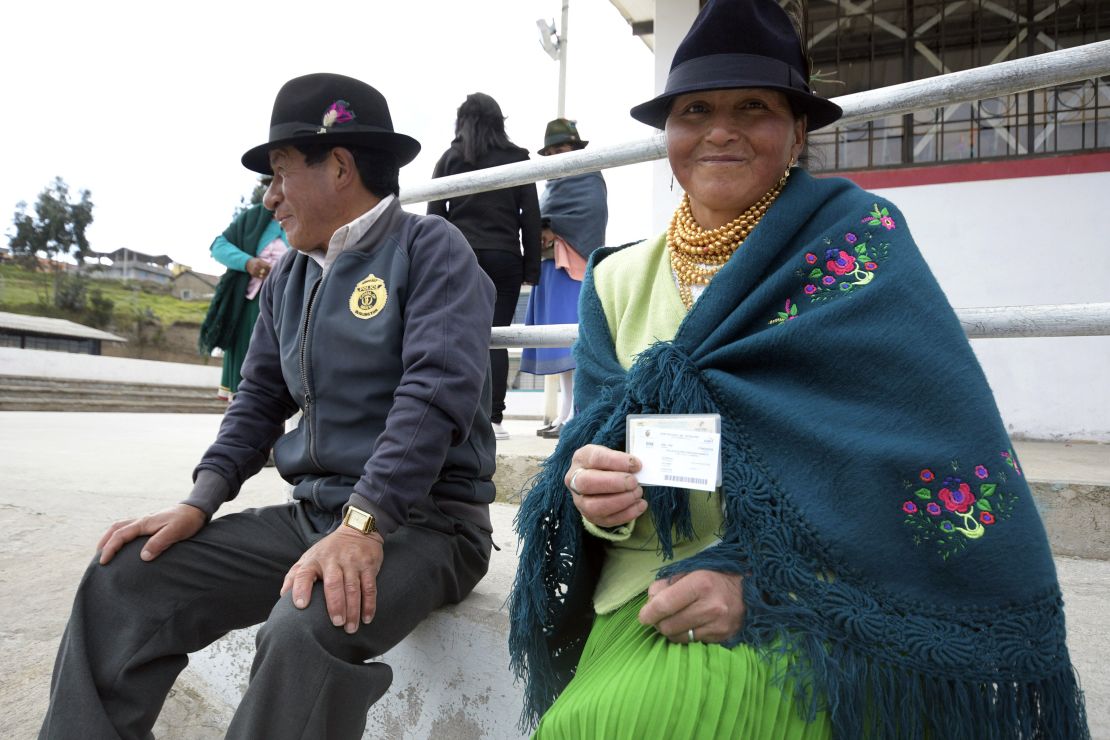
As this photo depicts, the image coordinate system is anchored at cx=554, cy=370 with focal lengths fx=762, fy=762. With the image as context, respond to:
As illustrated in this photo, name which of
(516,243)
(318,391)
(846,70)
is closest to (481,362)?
(318,391)

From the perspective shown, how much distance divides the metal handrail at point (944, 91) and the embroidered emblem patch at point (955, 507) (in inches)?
37.2

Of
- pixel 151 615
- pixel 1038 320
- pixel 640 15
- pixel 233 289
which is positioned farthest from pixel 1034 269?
pixel 151 615

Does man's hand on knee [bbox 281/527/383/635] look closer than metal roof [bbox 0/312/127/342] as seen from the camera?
Yes

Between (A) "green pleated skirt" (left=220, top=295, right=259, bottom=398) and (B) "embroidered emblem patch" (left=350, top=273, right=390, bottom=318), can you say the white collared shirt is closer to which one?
(B) "embroidered emblem patch" (left=350, top=273, right=390, bottom=318)

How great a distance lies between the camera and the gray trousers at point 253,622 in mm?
1282

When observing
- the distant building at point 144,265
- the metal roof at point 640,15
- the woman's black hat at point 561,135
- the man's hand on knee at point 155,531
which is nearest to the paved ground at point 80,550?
the man's hand on knee at point 155,531

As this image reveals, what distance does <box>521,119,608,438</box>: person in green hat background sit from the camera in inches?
171

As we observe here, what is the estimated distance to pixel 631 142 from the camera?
82.0 inches

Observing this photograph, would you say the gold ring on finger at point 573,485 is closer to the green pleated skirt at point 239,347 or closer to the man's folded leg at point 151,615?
the man's folded leg at point 151,615

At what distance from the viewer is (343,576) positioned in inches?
54.3

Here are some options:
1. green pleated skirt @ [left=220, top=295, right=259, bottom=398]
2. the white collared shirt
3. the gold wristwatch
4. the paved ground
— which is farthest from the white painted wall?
the gold wristwatch

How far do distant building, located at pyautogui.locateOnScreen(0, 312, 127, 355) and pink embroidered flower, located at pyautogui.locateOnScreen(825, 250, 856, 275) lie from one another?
108ft

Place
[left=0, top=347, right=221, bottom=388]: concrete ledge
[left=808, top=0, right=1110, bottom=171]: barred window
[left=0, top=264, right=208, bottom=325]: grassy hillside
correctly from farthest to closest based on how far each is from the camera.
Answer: [left=0, top=264, right=208, bottom=325]: grassy hillside, [left=0, top=347, right=221, bottom=388]: concrete ledge, [left=808, top=0, right=1110, bottom=171]: barred window

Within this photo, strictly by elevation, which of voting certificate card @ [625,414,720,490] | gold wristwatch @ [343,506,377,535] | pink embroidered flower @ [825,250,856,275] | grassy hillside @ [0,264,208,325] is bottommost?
gold wristwatch @ [343,506,377,535]
